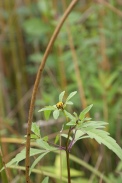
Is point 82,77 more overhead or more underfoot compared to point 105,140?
more overhead

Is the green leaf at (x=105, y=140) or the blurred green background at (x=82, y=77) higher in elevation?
the blurred green background at (x=82, y=77)

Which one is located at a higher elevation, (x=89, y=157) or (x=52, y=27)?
(x=52, y=27)

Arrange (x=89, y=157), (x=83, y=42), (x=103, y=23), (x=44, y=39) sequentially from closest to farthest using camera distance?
(x=89, y=157)
(x=83, y=42)
(x=103, y=23)
(x=44, y=39)

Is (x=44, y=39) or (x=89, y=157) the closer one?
(x=89, y=157)

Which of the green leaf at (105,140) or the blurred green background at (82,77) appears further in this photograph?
the blurred green background at (82,77)

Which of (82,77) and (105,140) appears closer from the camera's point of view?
(105,140)

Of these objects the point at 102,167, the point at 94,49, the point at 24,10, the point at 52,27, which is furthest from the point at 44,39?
the point at 102,167

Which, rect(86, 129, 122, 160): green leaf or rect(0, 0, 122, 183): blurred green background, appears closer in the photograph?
rect(86, 129, 122, 160): green leaf

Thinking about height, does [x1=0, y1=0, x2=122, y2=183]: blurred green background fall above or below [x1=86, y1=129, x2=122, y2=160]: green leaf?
above

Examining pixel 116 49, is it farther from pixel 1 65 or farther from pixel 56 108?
pixel 56 108

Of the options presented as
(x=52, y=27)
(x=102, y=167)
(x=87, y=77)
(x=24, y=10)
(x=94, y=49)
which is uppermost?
(x=24, y=10)

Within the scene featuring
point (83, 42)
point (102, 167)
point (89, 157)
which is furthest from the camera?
point (83, 42)
